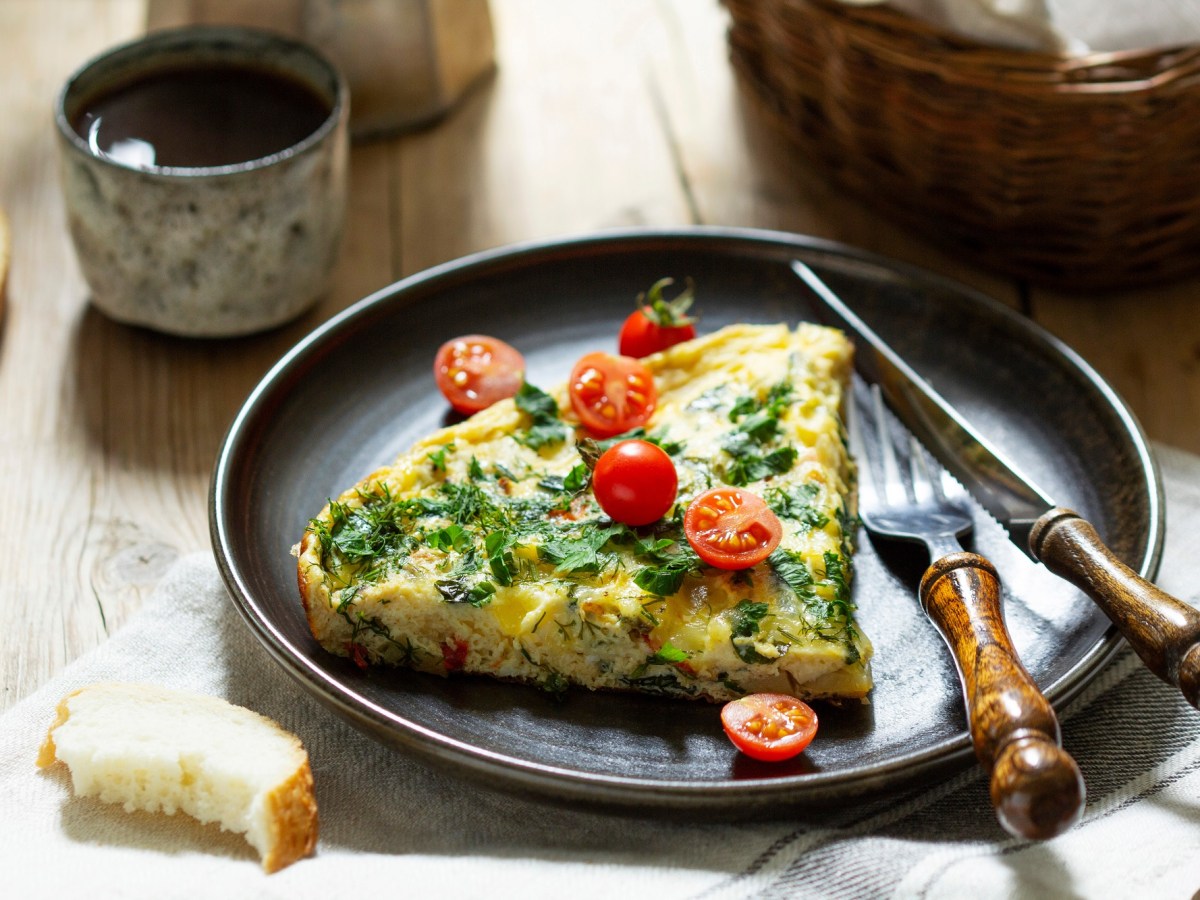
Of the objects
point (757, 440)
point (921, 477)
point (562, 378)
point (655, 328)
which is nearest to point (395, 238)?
point (562, 378)

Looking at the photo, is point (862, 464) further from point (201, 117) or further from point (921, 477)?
point (201, 117)

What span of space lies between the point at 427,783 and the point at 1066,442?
7.33 feet

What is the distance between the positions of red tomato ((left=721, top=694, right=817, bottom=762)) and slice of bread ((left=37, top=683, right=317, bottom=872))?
1.01 metres

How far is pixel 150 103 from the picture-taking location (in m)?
4.63

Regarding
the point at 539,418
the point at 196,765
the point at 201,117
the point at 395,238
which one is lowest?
the point at 395,238

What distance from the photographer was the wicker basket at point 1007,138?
169 inches

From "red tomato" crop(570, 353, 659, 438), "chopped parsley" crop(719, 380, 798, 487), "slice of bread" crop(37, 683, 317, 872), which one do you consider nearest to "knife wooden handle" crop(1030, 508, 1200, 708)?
"chopped parsley" crop(719, 380, 798, 487)

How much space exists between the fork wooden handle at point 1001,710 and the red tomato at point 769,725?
0.38 meters

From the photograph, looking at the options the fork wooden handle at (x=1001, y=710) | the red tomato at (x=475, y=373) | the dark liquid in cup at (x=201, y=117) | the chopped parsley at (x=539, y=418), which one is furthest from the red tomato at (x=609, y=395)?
the dark liquid in cup at (x=201, y=117)

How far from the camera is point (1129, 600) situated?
298 cm

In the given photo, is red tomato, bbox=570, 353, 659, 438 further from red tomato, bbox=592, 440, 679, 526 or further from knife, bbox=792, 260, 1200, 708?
knife, bbox=792, 260, 1200, 708

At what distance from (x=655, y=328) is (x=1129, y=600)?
1756mm

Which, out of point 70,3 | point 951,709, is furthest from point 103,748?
point 70,3

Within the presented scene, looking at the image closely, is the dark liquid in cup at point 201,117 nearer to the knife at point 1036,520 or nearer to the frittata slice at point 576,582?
the frittata slice at point 576,582
